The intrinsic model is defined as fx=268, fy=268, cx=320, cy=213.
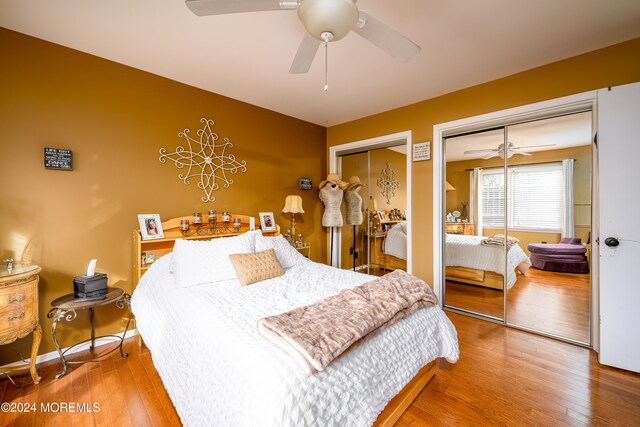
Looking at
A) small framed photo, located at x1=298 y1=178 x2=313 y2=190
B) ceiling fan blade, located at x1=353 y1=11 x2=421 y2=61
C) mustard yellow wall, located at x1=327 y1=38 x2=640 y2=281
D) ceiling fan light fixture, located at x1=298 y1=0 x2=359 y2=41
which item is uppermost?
mustard yellow wall, located at x1=327 y1=38 x2=640 y2=281

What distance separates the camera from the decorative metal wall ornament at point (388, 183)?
3805 millimetres

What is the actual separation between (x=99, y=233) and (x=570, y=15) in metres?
4.10

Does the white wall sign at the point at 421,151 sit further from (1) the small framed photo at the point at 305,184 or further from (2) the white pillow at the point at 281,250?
(2) the white pillow at the point at 281,250

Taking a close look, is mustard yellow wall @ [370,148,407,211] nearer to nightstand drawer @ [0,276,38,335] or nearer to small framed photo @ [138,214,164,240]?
small framed photo @ [138,214,164,240]

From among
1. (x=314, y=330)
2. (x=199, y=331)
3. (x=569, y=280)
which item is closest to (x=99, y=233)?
(x=199, y=331)

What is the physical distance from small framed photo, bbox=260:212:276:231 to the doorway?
2056 millimetres

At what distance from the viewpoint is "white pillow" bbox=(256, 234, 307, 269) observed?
2.72 m

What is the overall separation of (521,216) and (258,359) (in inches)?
117

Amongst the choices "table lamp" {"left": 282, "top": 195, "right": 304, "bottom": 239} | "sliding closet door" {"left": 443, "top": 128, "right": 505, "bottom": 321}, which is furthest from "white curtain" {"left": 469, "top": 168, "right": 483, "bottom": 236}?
"table lamp" {"left": 282, "top": 195, "right": 304, "bottom": 239}

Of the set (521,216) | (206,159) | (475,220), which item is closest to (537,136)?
(521,216)

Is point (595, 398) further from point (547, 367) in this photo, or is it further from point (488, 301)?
point (488, 301)

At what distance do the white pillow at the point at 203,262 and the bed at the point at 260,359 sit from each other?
0.09 m

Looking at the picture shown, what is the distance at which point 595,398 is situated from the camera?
1774mm

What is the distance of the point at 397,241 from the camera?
3.85 m
